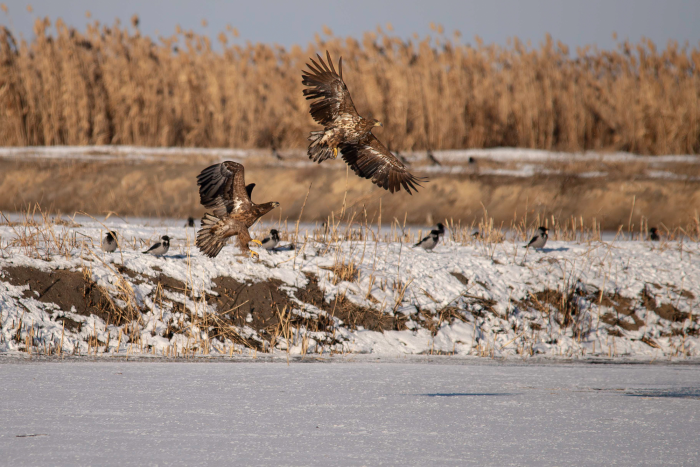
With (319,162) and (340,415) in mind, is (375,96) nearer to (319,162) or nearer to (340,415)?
(319,162)

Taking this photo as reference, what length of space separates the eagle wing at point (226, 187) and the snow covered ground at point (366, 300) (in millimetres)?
674

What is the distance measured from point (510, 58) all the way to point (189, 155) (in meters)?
5.53

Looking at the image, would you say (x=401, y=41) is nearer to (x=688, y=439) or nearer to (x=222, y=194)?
(x=222, y=194)

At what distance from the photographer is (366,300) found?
21.6ft

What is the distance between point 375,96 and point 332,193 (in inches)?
86.1

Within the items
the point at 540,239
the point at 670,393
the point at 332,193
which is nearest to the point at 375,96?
the point at 332,193

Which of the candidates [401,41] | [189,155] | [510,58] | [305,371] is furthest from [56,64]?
[305,371]

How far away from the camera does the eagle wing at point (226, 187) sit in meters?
6.15

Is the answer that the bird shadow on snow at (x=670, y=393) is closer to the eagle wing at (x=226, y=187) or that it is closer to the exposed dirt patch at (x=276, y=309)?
the exposed dirt patch at (x=276, y=309)

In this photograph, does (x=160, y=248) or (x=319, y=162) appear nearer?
(x=319, y=162)

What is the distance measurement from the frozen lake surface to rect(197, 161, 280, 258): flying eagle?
135 cm

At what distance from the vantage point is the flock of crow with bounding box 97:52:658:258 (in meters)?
6.19

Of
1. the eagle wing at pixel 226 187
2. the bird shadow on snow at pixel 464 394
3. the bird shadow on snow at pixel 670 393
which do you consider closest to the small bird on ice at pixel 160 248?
the eagle wing at pixel 226 187

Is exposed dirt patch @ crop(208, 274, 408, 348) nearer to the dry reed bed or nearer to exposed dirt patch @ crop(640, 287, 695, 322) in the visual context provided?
exposed dirt patch @ crop(640, 287, 695, 322)
